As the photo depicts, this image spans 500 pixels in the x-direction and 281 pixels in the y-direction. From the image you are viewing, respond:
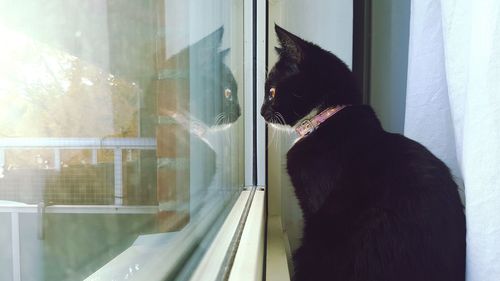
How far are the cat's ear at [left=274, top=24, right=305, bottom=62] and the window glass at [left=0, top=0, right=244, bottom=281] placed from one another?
42 cm

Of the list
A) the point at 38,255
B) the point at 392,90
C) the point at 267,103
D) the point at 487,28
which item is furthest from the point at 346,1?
the point at 38,255

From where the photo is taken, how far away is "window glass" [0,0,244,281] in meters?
0.22

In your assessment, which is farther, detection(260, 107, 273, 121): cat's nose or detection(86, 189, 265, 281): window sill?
detection(260, 107, 273, 121): cat's nose

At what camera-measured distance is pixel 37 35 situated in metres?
0.23

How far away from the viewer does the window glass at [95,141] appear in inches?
8.5

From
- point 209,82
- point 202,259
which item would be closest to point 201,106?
point 209,82

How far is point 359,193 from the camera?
0.74m

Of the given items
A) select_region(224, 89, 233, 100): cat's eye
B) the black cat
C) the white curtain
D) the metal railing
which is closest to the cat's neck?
the black cat

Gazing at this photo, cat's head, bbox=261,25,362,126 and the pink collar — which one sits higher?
cat's head, bbox=261,25,362,126

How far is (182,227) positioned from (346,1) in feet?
4.36

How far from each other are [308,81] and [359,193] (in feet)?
1.24

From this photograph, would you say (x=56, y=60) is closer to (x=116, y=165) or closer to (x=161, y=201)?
(x=116, y=165)

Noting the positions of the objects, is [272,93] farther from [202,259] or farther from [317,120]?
[202,259]

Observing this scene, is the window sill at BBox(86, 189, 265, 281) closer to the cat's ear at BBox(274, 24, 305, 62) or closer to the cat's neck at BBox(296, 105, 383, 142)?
the cat's neck at BBox(296, 105, 383, 142)
